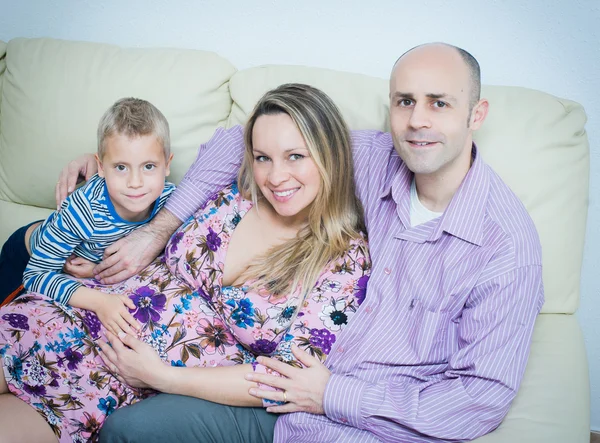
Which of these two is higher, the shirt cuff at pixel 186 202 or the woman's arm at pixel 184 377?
the shirt cuff at pixel 186 202

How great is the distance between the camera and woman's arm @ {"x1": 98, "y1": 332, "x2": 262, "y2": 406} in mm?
1358

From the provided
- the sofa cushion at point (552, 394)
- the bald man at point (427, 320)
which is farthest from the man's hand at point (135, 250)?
the sofa cushion at point (552, 394)

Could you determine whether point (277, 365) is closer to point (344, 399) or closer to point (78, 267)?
point (344, 399)

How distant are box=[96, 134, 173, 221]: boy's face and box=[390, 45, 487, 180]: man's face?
65 cm

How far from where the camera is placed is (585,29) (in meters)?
1.65

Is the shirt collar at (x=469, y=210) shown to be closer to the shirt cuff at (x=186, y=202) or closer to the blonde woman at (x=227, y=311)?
the blonde woman at (x=227, y=311)

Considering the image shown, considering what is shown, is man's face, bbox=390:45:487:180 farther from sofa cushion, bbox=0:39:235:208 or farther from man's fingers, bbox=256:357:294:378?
sofa cushion, bbox=0:39:235:208

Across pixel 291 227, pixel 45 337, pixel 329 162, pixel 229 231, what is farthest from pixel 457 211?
pixel 45 337

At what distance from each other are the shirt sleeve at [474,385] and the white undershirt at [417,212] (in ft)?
0.76

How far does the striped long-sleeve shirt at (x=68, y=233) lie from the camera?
1.56 meters

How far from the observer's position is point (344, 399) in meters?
1.28

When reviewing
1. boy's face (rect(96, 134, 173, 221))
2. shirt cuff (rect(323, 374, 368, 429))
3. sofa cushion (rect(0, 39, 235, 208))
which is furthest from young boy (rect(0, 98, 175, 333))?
shirt cuff (rect(323, 374, 368, 429))

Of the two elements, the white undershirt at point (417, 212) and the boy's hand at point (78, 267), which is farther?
the boy's hand at point (78, 267)

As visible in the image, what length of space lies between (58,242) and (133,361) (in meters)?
0.41
